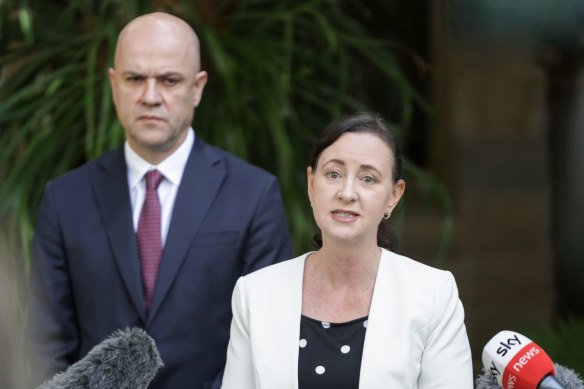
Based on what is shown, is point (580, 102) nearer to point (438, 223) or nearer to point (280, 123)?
point (280, 123)

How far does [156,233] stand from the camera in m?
1.86

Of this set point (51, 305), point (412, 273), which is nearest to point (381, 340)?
point (412, 273)

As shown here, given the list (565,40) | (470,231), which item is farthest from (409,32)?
(565,40)

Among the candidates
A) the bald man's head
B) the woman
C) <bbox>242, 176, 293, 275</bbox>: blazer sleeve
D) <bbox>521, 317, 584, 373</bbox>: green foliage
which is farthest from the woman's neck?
<bbox>521, 317, 584, 373</bbox>: green foliage

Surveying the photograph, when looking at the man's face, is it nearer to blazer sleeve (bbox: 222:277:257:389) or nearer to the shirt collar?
the shirt collar

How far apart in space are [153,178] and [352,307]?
0.61 metres

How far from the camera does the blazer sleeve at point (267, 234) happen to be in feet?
6.15

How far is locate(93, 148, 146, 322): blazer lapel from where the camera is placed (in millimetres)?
1826

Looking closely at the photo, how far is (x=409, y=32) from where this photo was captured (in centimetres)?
555

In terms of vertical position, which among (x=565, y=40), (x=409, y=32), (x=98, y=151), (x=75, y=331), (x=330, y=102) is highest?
(x=409, y=32)

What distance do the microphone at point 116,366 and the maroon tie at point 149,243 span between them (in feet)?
1.38

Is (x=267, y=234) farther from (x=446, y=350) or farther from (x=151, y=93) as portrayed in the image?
(x=446, y=350)

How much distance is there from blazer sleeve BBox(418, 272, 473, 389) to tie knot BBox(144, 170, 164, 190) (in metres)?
0.71

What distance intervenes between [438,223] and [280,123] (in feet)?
8.36
